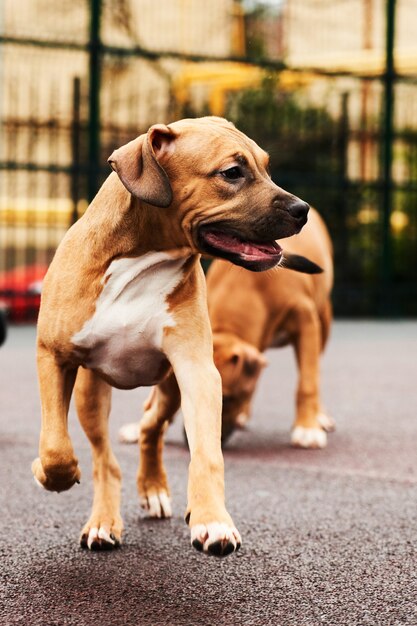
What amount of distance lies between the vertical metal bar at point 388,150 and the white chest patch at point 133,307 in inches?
426

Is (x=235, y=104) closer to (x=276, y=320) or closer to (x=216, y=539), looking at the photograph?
(x=276, y=320)

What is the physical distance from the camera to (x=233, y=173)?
3.06 meters

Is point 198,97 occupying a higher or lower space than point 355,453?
higher

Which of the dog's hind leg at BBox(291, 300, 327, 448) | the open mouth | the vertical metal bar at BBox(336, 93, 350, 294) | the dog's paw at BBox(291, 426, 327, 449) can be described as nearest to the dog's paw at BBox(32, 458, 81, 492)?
the open mouth

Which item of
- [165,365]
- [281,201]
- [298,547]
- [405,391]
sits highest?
[281,201]

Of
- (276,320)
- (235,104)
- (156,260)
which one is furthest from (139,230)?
(235,104)

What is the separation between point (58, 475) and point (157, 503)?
73 centimetres

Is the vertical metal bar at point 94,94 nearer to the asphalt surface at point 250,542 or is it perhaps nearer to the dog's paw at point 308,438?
the asphalt surface at point 250,542

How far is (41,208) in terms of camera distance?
12523 millimetres

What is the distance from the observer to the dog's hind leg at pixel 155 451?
3672mm

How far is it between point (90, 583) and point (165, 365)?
0.69 m

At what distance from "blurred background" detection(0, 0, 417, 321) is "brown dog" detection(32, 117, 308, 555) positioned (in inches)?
345

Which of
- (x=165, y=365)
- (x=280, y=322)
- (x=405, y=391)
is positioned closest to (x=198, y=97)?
(x=405, y=391)

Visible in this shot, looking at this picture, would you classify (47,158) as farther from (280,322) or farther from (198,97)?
(280,322)
